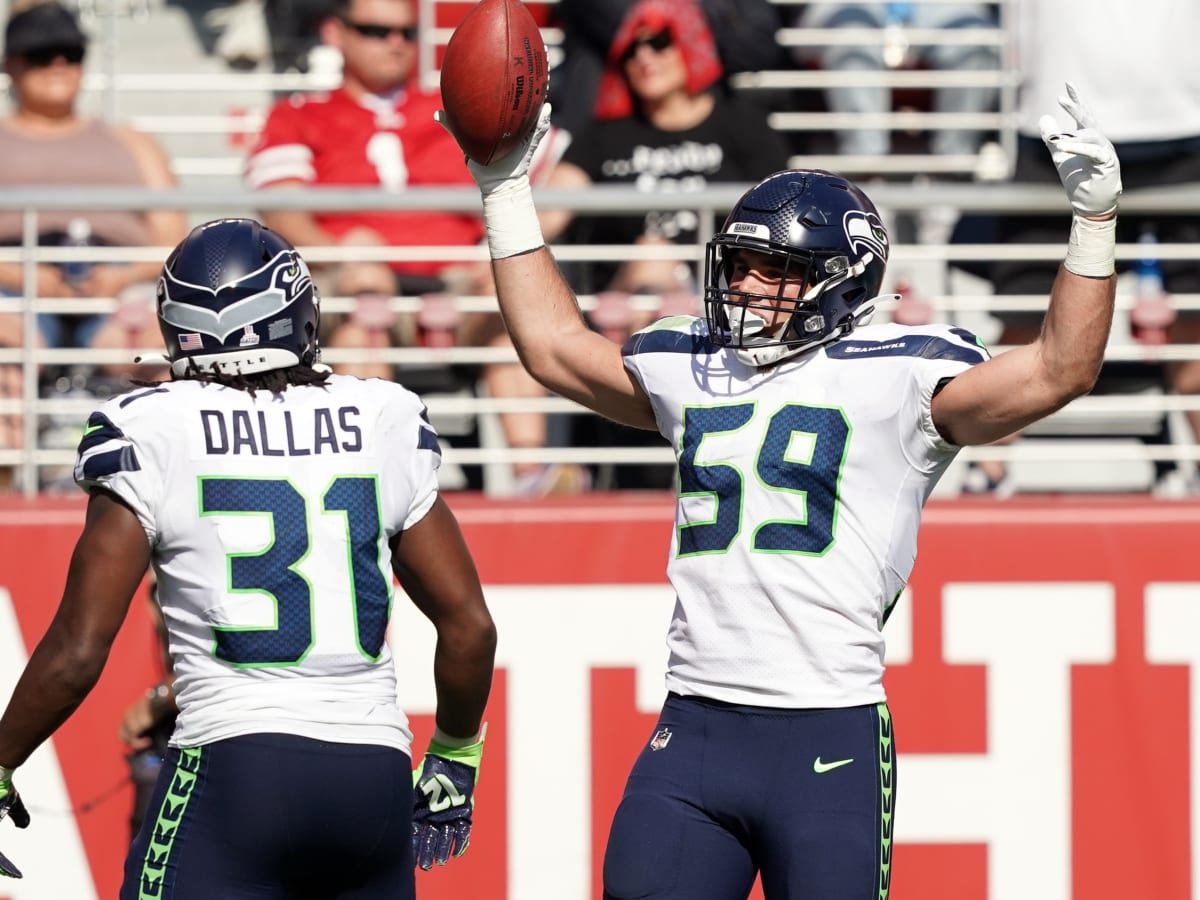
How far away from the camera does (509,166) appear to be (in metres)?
3.64

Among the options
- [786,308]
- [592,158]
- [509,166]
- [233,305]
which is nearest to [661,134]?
[592,158]

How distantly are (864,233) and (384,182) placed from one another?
306 centimetres

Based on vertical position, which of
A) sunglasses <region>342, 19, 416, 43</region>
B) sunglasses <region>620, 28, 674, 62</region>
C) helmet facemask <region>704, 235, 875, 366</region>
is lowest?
helmet facemask <region>704, 235, 875, 366</region>

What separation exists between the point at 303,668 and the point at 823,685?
939mm

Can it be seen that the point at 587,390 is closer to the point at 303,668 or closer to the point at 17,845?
the point at 303,668

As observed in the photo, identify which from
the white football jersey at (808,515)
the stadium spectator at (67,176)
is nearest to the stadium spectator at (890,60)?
the stadium spectator at (67,176)

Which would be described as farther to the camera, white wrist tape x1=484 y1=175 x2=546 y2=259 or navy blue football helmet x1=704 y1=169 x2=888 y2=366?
white wrist tape x1=484 y1=175 x2=546 y2=259

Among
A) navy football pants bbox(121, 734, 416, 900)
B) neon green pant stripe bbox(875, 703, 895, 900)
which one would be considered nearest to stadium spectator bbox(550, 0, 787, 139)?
neon green pant stripe bbox(875, 703, 895, 900)

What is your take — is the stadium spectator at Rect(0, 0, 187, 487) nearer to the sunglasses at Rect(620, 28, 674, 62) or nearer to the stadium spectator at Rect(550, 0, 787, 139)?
the stadium spectator at Rect(550, 0, 787, 139)

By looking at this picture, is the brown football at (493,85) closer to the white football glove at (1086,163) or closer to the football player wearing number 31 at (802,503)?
the football player wearing number 31 at (802,503)

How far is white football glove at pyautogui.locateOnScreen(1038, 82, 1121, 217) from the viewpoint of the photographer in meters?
3.13

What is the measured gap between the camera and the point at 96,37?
28.7 feet

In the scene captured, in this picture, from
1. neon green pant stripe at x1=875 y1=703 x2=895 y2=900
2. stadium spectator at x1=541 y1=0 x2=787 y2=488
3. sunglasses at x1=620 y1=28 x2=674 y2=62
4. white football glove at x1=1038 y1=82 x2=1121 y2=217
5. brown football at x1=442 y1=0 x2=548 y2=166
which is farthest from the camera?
sunglasses at x1=620 y1=28 x2=674 y2=62

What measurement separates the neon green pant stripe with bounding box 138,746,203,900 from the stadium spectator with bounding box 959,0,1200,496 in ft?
10.3
